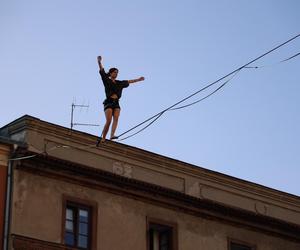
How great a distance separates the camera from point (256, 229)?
30.2 m

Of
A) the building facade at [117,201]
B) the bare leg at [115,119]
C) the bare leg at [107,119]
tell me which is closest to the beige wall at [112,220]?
the building facade at [117,201]

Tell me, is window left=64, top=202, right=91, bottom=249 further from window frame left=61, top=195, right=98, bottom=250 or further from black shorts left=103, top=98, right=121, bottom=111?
black shorts left=103, top=98, right=121, bottom=111

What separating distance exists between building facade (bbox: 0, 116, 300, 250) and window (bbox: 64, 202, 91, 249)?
26 mm

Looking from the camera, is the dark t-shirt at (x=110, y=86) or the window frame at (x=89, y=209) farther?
the window frame at (x=89, y=209)

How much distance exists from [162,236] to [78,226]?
3073 millimetres

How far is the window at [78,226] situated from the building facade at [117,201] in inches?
1.0

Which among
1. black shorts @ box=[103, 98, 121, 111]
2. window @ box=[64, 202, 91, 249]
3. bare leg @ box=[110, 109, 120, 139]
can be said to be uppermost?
black shorts @ box=[103, 98, 121, 111]

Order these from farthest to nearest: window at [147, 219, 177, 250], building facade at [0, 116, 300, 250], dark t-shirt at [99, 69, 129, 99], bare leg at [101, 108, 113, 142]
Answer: window at [147, 219, 177, 250], building facade at [0, 116, 300, 250], dark t-shirt at [99, 69, 129, 99], bare leg at [101, 108, 113, 142]

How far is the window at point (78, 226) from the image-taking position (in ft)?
84.1

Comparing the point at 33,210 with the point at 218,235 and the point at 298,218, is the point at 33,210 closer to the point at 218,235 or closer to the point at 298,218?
the point at 218,235

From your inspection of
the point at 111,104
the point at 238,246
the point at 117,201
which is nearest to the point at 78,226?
the point at 117,201

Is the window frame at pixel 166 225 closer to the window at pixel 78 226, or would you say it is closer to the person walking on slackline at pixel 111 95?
the window at pixel 78 226

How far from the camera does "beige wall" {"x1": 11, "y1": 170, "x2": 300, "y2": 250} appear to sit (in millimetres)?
24938

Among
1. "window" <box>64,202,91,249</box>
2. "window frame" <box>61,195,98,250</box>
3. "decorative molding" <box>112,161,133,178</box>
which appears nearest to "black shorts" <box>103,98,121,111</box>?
"window frame" <box>61,195,98,250</box>
